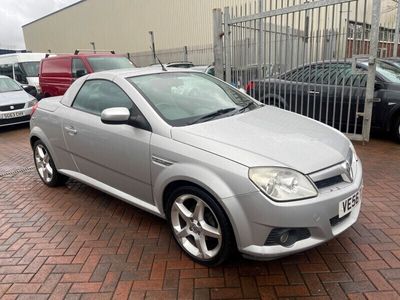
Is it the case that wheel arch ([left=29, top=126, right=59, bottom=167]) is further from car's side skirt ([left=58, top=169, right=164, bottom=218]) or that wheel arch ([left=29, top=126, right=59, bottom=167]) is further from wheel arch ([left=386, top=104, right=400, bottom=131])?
wheel arch ([left=386, top=104, right=400, bottom=131])

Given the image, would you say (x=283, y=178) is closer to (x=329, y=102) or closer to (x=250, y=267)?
(x=250, y=267)

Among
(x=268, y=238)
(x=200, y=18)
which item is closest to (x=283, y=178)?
(x=268, y=238)

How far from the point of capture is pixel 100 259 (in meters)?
3.15

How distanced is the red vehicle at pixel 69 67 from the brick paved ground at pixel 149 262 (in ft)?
21.4

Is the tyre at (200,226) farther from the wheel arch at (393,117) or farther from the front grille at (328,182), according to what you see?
the wheel arch at (393,117)

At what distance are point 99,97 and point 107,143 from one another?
0.65 m

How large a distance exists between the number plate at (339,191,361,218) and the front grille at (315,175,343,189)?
0.49 ft

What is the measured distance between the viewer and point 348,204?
2768mm

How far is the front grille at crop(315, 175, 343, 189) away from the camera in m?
2.63

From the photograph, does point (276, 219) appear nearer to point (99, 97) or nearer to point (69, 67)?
point (99, 97)

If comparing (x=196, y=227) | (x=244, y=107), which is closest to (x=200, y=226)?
(x=196, y=227)

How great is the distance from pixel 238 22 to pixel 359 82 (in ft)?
8.87

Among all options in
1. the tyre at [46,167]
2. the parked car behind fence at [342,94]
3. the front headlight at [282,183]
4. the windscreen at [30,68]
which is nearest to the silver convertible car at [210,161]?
the front headlight at [282,183]

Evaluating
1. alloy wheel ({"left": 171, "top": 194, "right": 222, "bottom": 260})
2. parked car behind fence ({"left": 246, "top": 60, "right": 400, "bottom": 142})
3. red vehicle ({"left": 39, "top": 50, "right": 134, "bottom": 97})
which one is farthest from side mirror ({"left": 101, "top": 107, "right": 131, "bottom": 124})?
red vehicle ({"left": 39, "top": 50, "right": 134, "bottom": 97})
